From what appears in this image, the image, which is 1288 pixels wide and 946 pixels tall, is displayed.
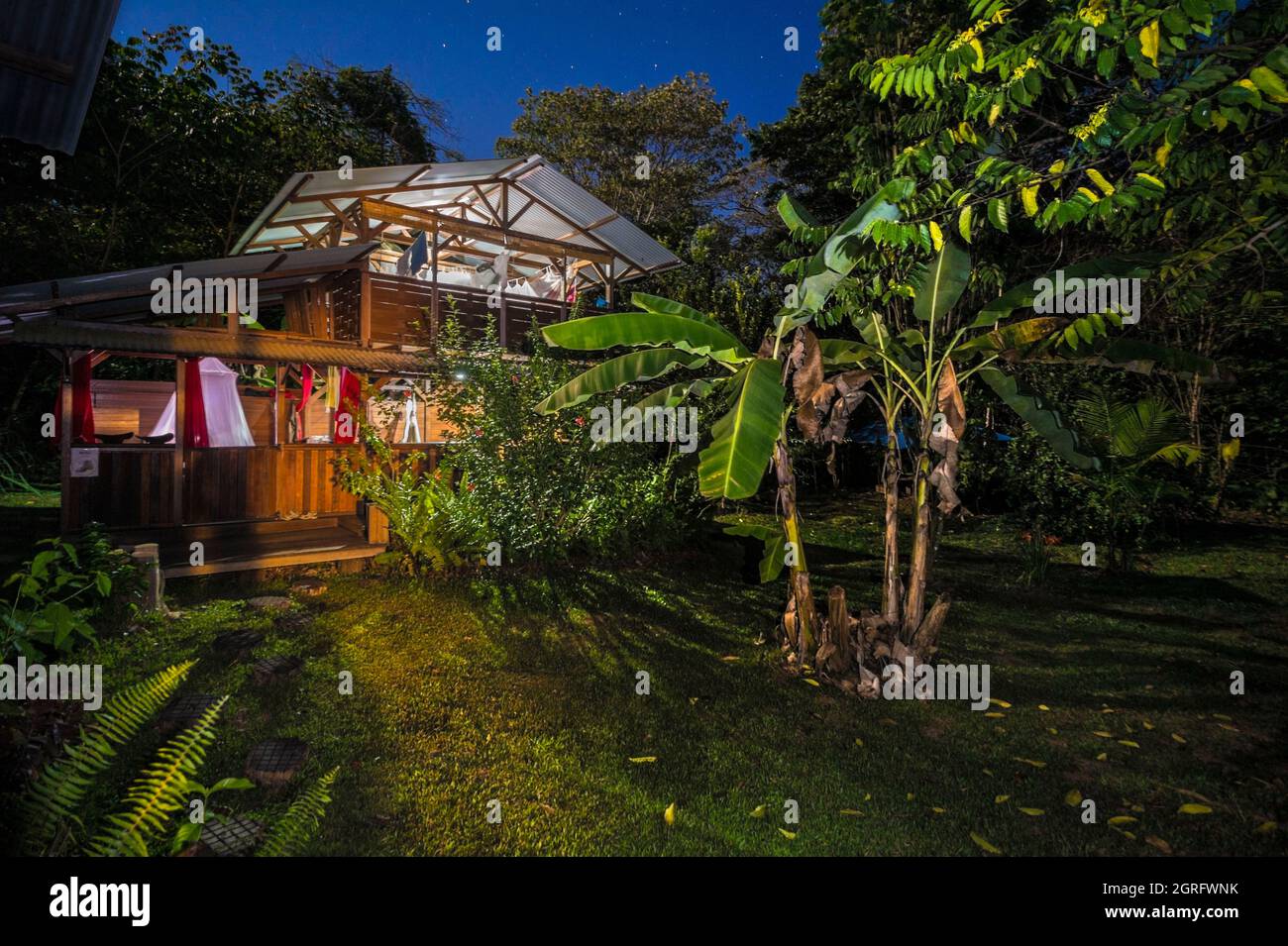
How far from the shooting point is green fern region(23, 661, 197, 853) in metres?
2.93

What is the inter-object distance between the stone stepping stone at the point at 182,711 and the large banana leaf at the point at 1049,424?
21.7ft

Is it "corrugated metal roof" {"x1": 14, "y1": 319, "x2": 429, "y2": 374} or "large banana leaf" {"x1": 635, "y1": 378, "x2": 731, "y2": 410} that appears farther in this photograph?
"corrugated metal roof" {"x1": 14, "y1": 319, "x2": 429, "y2": 374}

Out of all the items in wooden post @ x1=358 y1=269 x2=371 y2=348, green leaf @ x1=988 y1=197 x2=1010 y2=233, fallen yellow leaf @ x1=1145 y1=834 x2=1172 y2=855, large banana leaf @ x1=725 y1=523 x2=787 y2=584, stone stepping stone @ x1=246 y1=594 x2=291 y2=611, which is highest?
wooden post @ x1=358 y1=269 x2=371 y2=348

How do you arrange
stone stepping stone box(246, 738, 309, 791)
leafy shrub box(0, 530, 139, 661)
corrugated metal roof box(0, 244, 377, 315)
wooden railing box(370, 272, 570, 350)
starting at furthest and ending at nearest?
wooden railing box(370, 272, 570, 350) < corrugated metal roof box(0, 244, 377, 315) < leafy shrub box(0, 530, 139, 661) < stone stepping stone box(246, 738, 309, 791)

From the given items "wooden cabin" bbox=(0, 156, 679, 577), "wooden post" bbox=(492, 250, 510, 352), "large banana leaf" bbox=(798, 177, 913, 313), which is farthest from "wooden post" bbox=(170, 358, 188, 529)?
"large banana leaf" bbox=(798, 177, 913, 313)

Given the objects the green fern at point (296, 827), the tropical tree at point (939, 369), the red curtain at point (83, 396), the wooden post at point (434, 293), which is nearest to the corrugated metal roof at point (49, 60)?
the green fern at point (296, 827)

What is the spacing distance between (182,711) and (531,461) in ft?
16.7

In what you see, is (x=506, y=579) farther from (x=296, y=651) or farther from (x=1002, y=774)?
(x=1002, y=774)

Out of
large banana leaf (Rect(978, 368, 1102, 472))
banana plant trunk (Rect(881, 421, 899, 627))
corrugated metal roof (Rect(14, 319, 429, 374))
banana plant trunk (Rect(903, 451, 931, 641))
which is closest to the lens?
large banana leaf (Rect(978, 368, 1102, 472))

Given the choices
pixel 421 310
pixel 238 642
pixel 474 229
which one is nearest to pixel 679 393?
pixel 238 642

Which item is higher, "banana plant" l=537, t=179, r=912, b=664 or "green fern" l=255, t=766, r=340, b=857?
"banana plant" l=537, t=179, r=912, b=664

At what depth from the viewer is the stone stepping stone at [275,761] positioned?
3.92 meters

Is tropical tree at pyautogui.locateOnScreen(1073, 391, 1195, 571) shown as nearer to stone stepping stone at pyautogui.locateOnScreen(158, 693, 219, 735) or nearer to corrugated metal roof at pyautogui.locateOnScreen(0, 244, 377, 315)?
stone stepping stone at pyautogui.locateOnScreen(158, 693, 219, 735)

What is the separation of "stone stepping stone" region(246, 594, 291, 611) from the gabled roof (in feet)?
25.2
